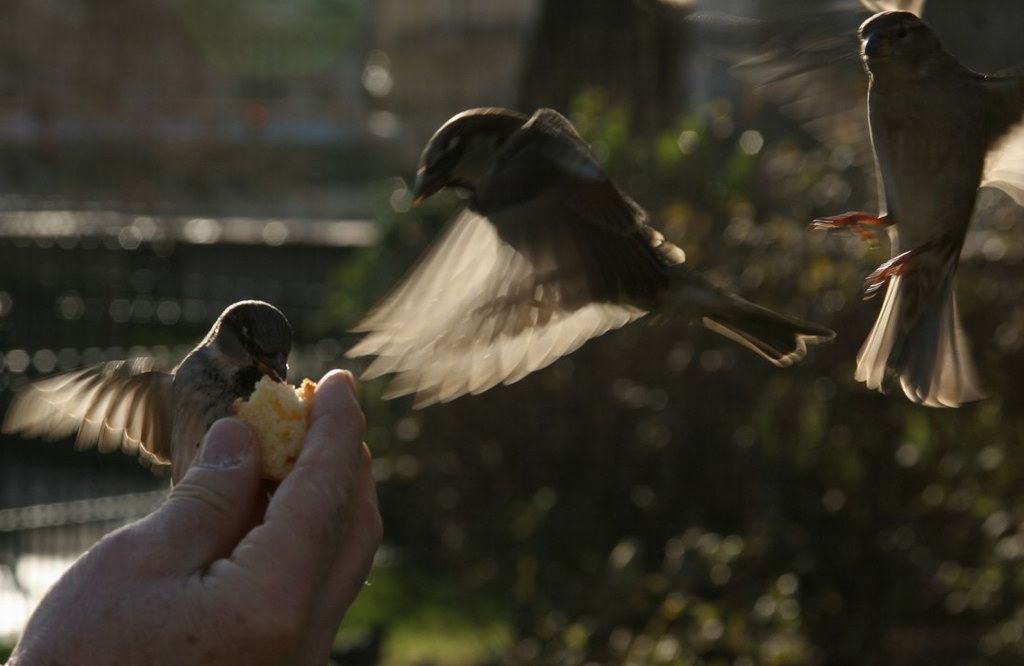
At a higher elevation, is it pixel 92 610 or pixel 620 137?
pixel 92 610

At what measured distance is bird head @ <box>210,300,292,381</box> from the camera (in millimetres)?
2502

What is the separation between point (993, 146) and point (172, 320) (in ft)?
20.0

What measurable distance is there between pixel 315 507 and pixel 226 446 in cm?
17

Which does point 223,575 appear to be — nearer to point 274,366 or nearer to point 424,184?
point 274,366

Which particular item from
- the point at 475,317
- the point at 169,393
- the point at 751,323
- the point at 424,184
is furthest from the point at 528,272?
the point at 169,393

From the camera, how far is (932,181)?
2438 millimetres

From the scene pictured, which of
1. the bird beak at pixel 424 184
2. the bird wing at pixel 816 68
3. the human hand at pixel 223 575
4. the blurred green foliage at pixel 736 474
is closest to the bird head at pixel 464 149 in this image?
the bird beak at pixel 424 184

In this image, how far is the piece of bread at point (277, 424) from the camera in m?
2.06

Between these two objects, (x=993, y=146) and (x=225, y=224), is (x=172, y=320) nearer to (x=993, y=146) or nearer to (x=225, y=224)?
(x=225, y=224)

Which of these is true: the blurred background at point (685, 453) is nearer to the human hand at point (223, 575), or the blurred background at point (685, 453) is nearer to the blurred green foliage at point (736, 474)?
the blurred green foliage at point (736, 474)

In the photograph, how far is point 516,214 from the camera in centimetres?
257

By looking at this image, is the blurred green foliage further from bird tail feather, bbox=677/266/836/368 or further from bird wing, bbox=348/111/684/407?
bird wing, bbox=348/111/684/407

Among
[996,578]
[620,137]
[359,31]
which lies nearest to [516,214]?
[996,578]

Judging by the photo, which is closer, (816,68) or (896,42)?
(896,42)
